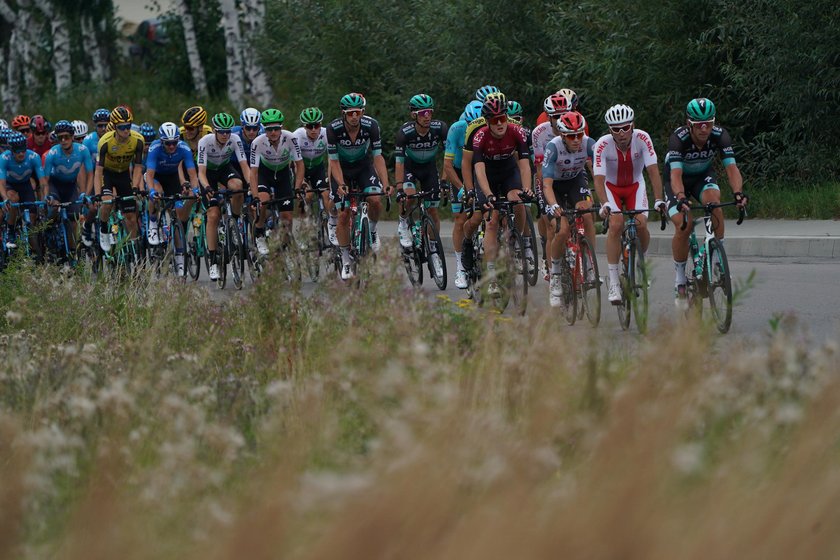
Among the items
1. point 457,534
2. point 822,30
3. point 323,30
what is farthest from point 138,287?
point 323,30

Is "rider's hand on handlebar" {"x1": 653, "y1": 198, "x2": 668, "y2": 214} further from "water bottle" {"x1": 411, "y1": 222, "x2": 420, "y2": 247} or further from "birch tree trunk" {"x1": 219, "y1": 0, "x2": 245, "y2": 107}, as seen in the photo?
"birch tree trunk" {"x1": 219, "y1": 0, "x2": 245, "y2": 107}

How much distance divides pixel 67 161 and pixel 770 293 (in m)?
10.3

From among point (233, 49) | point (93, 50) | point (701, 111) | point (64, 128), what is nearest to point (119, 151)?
point (64, 128)

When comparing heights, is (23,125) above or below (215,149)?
above

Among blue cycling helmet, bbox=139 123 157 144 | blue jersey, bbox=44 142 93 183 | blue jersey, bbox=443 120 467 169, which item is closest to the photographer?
blue jersey, bbox=443 120 467 169

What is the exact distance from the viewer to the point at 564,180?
14.0 metres

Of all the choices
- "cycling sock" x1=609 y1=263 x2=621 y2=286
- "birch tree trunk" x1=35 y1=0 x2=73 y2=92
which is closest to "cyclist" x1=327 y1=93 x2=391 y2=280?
"cycling sock" x1=609 y1=263 x2=621 y2=286

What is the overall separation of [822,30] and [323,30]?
46.2ft

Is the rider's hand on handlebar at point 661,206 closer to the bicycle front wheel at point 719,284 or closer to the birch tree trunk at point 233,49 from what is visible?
the bicycle front wheel at point 719,284

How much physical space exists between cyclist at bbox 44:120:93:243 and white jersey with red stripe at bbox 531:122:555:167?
719 cm

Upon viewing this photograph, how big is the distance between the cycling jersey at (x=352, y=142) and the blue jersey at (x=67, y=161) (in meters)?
5.00

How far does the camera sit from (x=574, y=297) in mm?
12281

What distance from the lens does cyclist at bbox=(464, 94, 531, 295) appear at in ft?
45.4

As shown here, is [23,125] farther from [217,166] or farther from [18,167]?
[217,166]
